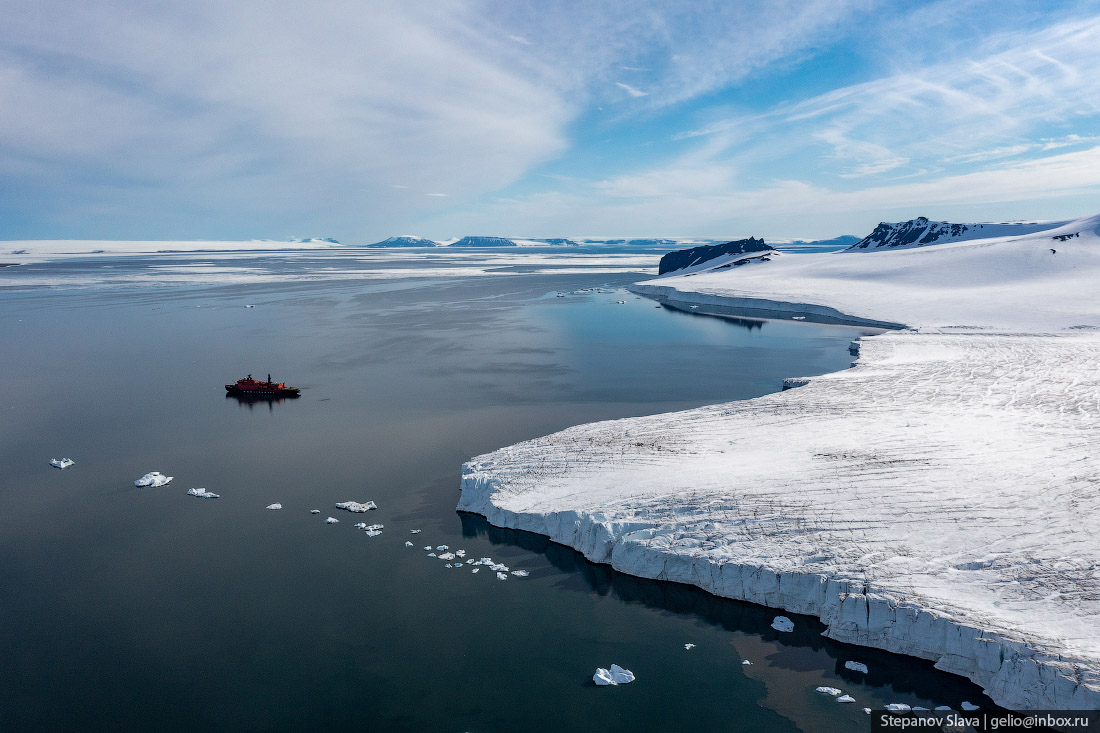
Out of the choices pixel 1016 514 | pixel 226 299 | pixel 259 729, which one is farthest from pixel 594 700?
pixel 226 299

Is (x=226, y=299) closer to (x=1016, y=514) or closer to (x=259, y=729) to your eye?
(x=259, y=729)

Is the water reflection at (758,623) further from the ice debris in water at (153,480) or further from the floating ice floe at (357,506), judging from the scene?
the ice debris in water at (153,480)

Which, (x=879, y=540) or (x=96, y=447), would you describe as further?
(x=96, y=447)

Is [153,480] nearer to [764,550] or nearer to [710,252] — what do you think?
[764,550]

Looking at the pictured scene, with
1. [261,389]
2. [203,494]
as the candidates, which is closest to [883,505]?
[203,494]

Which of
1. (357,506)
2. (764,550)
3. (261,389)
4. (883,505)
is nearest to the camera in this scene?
(764,550)

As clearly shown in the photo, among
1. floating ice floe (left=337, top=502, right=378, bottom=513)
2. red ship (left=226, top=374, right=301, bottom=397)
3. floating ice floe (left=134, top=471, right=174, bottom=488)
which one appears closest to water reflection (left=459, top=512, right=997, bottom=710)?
floating ice floe (left=337, top=502, right=378, bottom=513)
